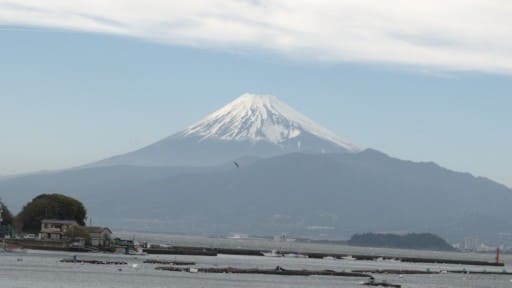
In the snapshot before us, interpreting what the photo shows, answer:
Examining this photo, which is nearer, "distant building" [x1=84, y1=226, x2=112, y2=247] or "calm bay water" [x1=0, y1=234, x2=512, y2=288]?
"calm bay water" [x1=0, y1=234, x2=512, y2=288]

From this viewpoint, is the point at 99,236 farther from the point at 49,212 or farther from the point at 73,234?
the point at 49,212

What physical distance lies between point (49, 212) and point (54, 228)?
25.1 ft

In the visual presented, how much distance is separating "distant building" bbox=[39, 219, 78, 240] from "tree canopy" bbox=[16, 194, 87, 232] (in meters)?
5.39

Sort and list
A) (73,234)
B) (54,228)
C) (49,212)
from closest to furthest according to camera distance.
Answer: (73,234) < (54,228) < (49,212)

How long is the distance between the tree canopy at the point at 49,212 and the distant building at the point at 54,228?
539cm

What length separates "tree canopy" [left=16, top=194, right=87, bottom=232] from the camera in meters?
137

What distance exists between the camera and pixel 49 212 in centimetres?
13675

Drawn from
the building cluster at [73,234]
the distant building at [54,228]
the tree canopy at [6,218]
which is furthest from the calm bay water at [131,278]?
the tree canopy at [6,218]

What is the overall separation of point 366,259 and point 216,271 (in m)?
71.3

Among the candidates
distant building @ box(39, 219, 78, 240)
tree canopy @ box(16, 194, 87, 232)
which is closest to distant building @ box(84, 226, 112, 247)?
distant building @ box(39, 219, 78, 240)

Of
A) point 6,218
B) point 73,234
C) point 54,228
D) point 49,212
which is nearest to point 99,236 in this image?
point 73,234

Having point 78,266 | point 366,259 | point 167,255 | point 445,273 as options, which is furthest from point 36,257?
point 366,259

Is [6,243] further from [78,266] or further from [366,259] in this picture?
[366,259]

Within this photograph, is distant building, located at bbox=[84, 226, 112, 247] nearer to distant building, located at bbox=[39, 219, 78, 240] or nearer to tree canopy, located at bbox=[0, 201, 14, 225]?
distant building, located at bbox=[39, 219, 78, 240]
